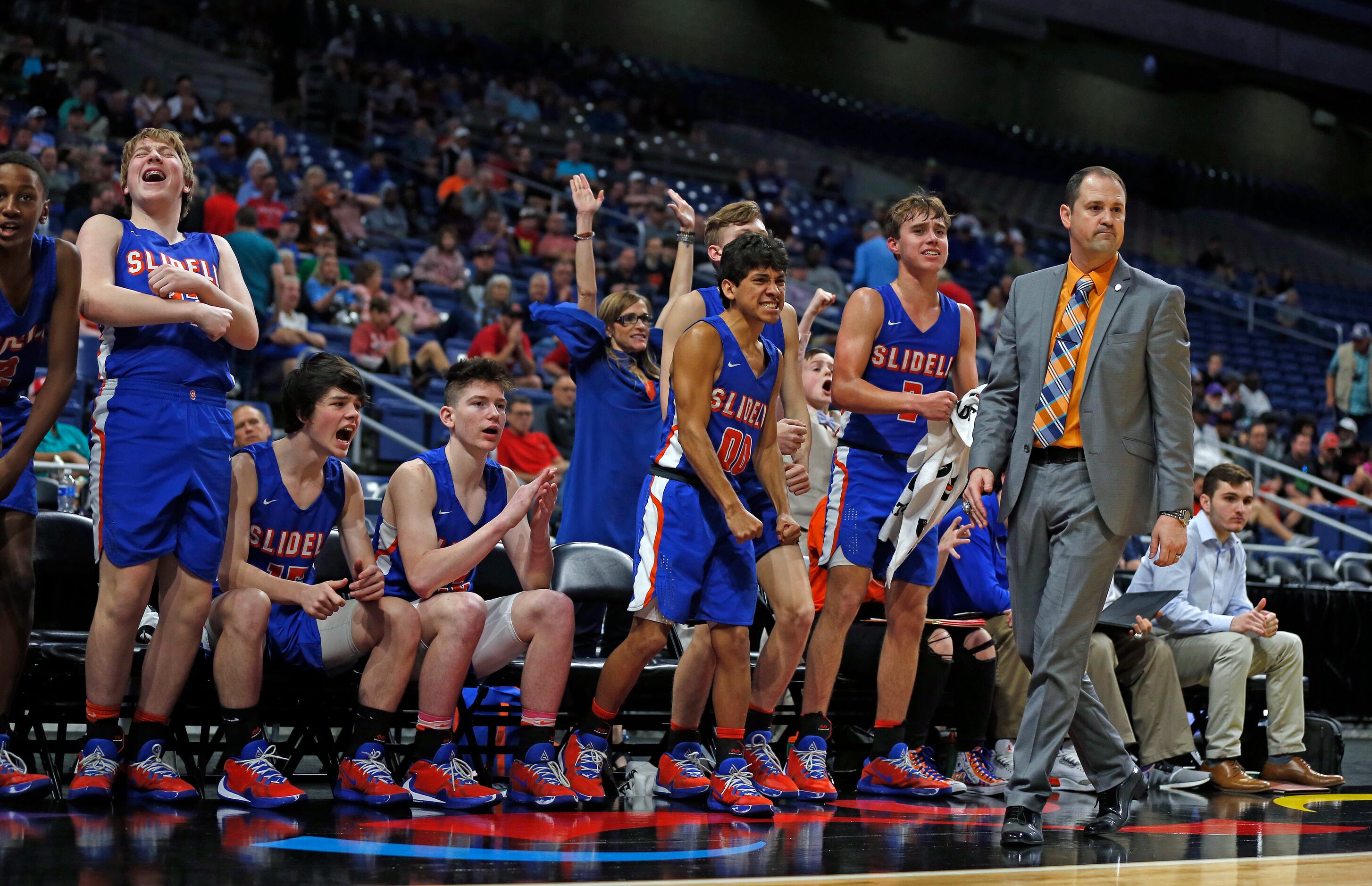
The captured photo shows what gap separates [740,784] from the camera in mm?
4148

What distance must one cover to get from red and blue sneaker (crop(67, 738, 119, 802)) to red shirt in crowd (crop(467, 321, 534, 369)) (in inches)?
225

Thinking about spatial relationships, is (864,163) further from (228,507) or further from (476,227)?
(228,507)

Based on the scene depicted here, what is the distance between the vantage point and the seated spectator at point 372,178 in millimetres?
13453

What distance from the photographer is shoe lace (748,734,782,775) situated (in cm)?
444

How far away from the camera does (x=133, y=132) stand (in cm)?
1256

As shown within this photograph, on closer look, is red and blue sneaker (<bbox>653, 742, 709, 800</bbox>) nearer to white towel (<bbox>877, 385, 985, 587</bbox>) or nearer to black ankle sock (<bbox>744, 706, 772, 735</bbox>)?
black ankle sock (<bbox>744, 706, 772, 735</bbox>)

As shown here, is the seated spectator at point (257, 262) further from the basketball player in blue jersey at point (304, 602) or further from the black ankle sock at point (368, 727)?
the black ankle sock at point (368, 727)

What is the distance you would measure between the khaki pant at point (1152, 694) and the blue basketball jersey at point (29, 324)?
13.0 ft

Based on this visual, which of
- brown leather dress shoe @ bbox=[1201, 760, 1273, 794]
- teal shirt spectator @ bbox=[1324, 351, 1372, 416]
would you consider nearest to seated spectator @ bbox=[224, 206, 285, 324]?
brown leather dress shoe @ bbox=[1201, 760, 1273, 794]

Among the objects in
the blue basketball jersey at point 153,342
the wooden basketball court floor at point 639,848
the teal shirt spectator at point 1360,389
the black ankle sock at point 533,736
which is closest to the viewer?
the wooden basketball court floor at point 639,848

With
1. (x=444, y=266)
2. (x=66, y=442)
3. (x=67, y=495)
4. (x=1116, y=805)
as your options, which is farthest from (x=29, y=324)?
(x=444, y=266)

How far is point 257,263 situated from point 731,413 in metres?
4.78

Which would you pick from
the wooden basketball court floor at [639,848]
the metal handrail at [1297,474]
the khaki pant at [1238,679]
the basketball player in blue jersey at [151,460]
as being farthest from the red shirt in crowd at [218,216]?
the metal handrail at [1297,474]

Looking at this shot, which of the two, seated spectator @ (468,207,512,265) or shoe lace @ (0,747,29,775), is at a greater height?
seated spectator @ (468,207,512,265)
